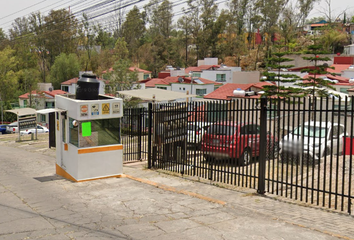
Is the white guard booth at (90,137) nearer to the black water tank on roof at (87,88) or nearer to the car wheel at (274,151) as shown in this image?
the black water tank on roof at (87,88)

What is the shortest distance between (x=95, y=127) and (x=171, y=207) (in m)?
3.66

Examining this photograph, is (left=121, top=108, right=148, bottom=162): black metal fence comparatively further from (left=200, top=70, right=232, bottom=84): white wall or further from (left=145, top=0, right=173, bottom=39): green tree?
(left=145, top=0, right=173, bottom=39): green tree

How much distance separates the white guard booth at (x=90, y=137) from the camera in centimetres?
985

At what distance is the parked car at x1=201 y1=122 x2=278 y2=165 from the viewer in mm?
8211

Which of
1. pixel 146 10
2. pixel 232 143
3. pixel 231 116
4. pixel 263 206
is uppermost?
pixel 146 10

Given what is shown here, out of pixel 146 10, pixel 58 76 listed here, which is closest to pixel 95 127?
pixel 58 76

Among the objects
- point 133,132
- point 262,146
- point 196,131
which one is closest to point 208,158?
point 196,131

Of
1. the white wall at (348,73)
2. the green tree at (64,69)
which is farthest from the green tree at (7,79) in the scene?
the white wall at (348,73)

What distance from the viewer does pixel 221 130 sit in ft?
29.9

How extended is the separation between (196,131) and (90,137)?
2.81 meters

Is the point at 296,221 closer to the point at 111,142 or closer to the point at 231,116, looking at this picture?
the point at 231,116

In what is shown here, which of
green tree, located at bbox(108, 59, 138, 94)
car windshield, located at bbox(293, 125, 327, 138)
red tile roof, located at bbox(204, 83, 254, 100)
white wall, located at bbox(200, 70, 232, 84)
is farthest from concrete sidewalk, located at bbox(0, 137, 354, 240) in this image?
white wall, located at bbox(200, 70, 232, 84)

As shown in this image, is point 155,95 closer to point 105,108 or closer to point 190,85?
point 105,108

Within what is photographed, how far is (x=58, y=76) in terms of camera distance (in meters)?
78.8
